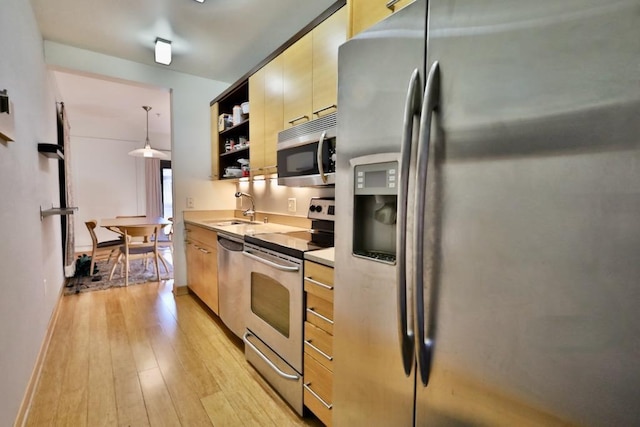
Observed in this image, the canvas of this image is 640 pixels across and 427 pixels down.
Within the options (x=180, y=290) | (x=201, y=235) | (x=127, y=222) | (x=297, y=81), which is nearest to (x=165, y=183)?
(x=127, y=222)

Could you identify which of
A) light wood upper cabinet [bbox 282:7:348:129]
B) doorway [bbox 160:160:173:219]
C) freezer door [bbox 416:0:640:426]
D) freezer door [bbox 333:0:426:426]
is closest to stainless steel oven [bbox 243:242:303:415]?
freezer door [bbox 333:0:426:426]

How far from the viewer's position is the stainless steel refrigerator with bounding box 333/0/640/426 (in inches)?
21.1

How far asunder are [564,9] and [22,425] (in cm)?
258

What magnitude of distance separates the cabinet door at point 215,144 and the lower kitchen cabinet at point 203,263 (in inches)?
27.4

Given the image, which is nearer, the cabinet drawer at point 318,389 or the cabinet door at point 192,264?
the cabinet drawer at point 318,389

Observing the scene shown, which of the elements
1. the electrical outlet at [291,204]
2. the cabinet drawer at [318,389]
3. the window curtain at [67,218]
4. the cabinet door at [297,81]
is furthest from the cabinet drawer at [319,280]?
the window curtain at [67,218]

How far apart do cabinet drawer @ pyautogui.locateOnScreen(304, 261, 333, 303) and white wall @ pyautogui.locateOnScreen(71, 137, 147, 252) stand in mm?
6318

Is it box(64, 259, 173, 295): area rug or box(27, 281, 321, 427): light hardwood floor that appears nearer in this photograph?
box(27, 281, 321, 427): light hardwood floor

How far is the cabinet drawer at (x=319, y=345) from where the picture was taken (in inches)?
51.6

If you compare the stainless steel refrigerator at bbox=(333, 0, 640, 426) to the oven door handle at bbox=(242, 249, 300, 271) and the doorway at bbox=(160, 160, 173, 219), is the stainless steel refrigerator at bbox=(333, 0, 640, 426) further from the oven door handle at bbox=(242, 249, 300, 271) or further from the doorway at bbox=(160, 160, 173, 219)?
the doorway at bbox=(160, 160, 173, 219)

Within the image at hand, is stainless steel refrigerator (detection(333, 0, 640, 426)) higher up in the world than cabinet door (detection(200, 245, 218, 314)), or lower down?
higher up

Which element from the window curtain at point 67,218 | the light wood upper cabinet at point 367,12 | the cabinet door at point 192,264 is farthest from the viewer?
the window curtain at point 67,218

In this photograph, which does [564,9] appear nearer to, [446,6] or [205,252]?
[446,6]

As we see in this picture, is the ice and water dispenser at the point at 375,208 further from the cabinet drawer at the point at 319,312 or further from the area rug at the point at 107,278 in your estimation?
the area rug at the point at 107,278
